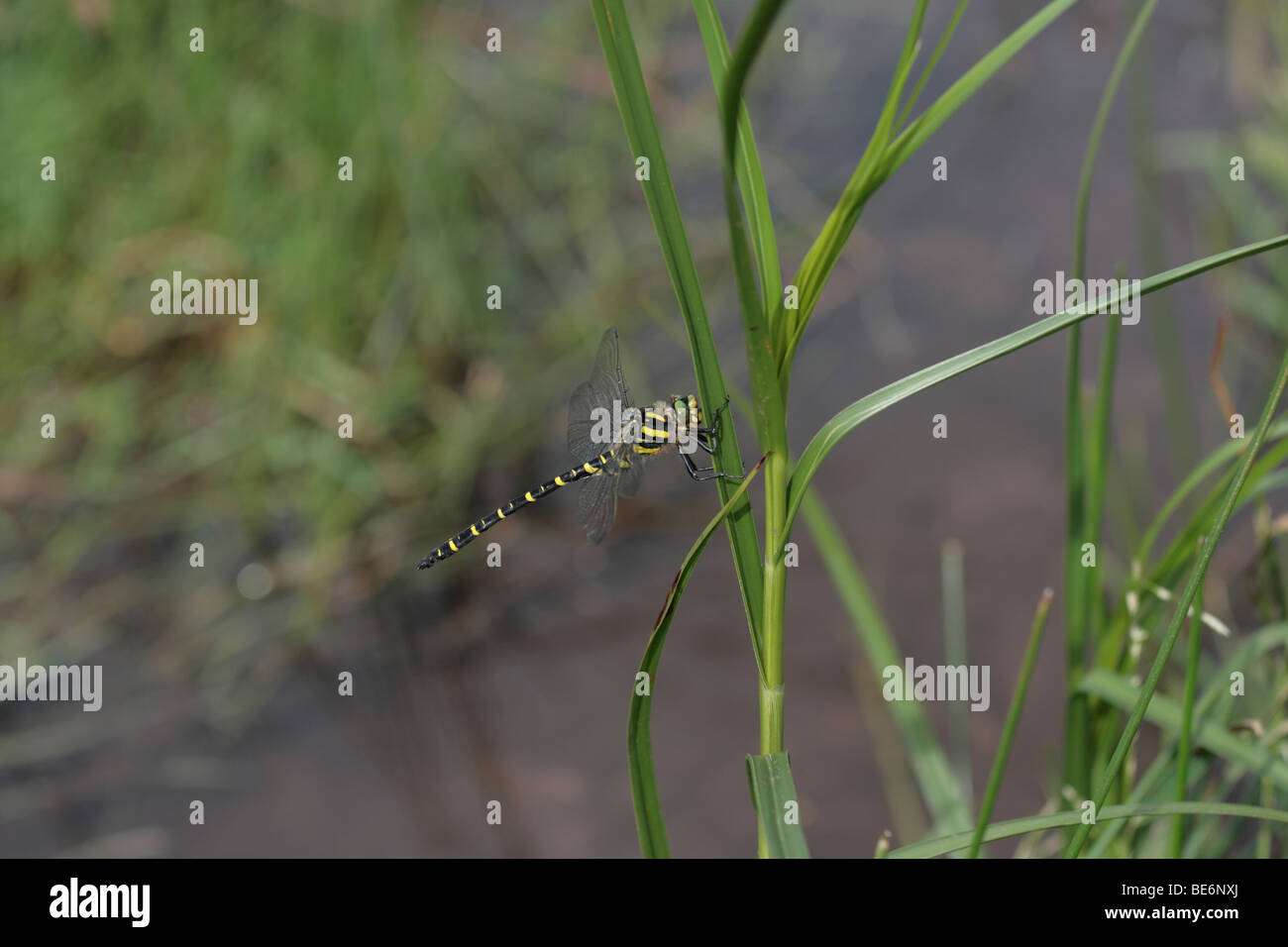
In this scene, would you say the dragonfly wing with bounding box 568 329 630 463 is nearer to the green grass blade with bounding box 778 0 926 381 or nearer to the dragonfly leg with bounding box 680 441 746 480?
the dragonfly leg with bounding box 680 441 746 480

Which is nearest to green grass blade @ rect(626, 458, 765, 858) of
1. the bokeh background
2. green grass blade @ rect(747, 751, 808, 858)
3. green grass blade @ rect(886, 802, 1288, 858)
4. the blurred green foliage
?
green grass blade @ rect(747, 751, 808, 858)

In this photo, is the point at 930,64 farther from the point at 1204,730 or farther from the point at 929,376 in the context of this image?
the point at 1204,730

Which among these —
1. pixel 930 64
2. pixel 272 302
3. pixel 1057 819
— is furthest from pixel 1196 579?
pixel 272 302

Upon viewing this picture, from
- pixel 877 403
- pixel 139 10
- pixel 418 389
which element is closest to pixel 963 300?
pixel 418 389

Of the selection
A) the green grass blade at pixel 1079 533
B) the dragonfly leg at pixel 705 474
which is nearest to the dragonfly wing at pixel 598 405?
the dragonfly leg at pixel 705 474

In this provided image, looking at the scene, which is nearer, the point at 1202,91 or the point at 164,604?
the point at 164,604
